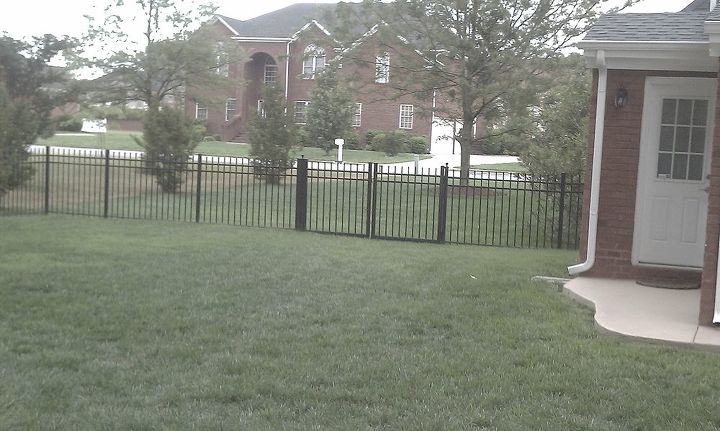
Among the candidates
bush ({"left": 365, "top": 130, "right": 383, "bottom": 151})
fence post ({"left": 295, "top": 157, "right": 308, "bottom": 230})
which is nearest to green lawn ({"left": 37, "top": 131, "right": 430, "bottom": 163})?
bush ({"left": 365, "top": 130, "right": 383, "bottom": 151})

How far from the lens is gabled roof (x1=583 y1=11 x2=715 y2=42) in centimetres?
816

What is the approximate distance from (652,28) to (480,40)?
1296cm

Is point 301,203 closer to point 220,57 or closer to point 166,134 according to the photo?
point 166,134

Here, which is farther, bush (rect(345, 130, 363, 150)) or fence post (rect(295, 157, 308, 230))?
bush (rect(345, 130, 363, 150))

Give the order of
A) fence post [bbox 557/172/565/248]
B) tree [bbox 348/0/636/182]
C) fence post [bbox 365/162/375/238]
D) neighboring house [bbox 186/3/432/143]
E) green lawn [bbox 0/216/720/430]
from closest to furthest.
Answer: green lawn [bbox 0/216/720/430]
fence post [bbox 557/172/565/248]
fence post [bbox 365/162/375/238]
tree [bbox 348/0/636/182]
neighboring house [bbox 186/3/432/143]

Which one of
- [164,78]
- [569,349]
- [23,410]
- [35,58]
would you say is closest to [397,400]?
[569,349]

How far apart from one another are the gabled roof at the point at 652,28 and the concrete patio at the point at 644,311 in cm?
267

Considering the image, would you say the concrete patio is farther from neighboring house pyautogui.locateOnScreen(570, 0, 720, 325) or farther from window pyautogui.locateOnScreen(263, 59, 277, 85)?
window pyautogui.locateOnScreen(263, 59, 277, 85)

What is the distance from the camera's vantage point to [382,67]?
74.8 ft

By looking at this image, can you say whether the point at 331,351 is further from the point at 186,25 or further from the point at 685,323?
the point at 186,25

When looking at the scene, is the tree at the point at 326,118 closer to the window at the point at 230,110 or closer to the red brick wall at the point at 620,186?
the window at the point at 230,110

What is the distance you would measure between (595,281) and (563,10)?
46.4 feet

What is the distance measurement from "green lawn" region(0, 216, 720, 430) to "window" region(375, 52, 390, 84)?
13.5 metres

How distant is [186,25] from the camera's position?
27109mm
